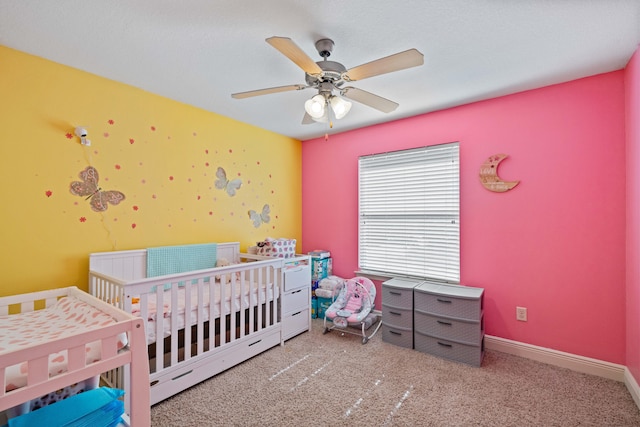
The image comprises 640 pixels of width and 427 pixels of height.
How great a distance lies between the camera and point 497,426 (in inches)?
69.8

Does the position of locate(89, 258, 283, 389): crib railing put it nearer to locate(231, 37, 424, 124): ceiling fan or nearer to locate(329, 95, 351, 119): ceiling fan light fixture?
locate(231, 37, 424, 124): ceiling fan

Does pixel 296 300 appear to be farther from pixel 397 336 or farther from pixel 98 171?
pixel 98 171

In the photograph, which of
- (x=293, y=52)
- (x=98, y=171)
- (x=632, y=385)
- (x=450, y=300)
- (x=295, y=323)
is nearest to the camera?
(x=293, y=52)

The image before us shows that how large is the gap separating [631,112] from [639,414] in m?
2.03

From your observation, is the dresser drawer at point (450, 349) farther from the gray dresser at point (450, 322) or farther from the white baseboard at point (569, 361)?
the white baseboard at point (569, 361)

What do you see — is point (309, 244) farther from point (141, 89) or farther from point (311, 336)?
point (141, 89)

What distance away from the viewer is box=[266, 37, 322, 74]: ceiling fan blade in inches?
54.2

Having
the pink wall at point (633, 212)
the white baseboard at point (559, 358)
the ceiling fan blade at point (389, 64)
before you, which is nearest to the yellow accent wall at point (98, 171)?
the ceiling fan blade at point (389, 64)

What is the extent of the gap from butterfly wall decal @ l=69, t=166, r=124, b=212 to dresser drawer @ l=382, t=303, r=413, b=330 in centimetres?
270

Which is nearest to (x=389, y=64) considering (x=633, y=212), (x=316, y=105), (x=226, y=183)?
(x=316, y=105)

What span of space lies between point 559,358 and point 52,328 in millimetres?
3577

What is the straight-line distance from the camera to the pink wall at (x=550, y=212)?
229 cm

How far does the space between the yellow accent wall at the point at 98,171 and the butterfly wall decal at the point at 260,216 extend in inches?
3.2

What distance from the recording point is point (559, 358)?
2.47 m
